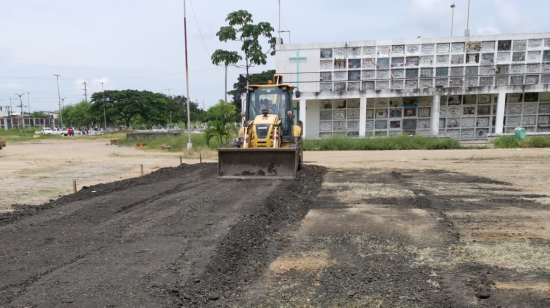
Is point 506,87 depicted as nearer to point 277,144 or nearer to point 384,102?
point 384,102

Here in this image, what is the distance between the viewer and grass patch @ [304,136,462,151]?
22.4m

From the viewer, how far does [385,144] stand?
22.7 meters

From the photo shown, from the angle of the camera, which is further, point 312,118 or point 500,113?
point 312,118

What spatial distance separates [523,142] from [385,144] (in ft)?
25.8

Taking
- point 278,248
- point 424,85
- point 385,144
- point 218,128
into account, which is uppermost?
point 424,85

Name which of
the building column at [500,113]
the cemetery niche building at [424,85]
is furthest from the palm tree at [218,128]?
the building column at [500,113]

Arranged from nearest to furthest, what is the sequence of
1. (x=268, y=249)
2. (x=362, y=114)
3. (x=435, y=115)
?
(x=268, y=249) → (x=435, y=115) → (x=362, y=114)

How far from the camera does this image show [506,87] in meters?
24.3

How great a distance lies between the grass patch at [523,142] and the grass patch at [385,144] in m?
2.28

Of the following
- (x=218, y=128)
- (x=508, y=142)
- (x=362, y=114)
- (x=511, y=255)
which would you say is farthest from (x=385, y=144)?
(x=511, y=255)

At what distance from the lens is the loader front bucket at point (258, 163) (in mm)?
9702

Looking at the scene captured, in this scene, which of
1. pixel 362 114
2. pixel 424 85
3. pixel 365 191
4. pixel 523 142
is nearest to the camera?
pixel 365 191

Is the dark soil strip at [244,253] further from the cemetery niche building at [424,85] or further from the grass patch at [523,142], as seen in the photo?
the cemetery niche building at [424,85]

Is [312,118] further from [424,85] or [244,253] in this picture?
[244,253]
